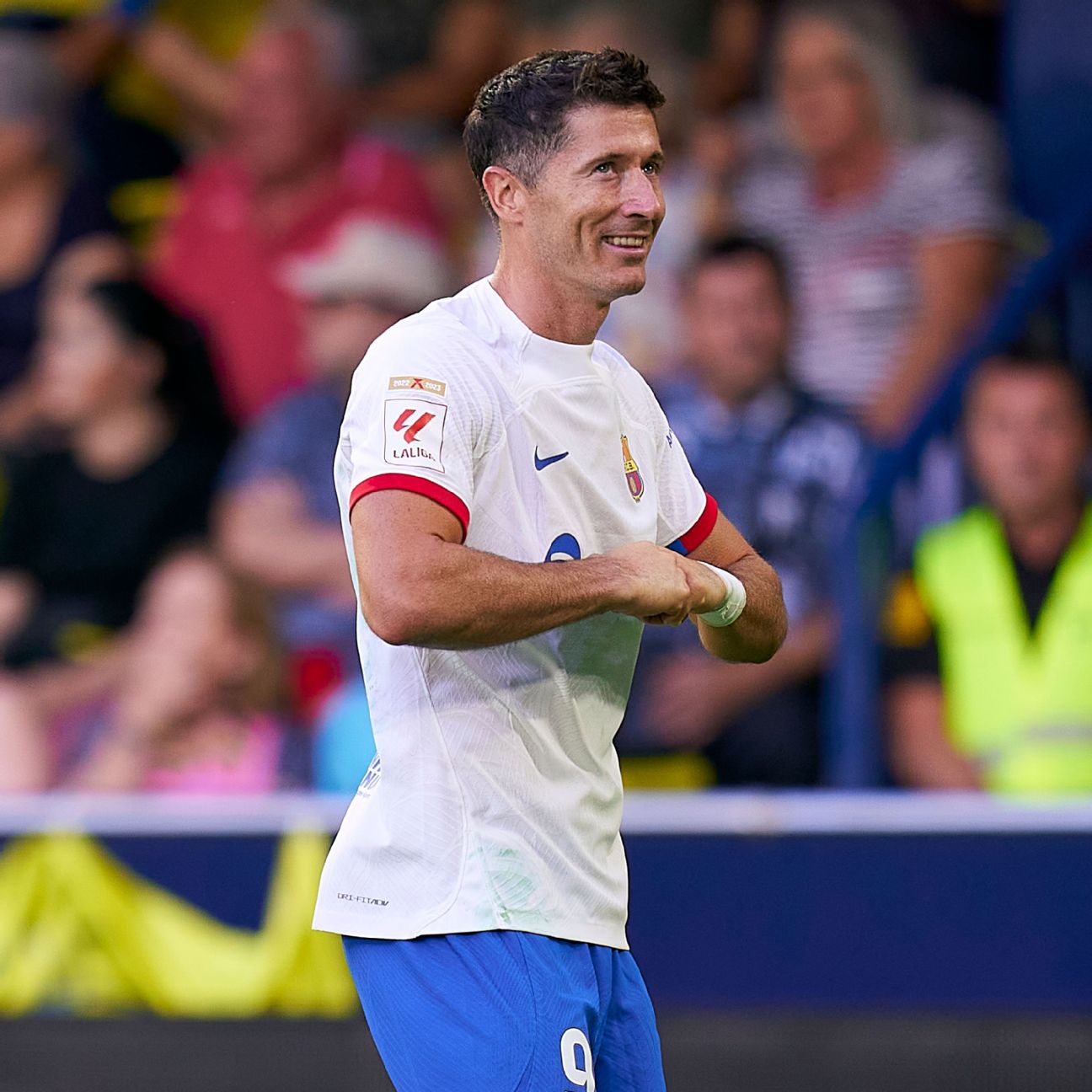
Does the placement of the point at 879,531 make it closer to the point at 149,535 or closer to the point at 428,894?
the point at 149,535

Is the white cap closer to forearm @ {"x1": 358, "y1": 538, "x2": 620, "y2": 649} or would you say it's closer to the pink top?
the pink top

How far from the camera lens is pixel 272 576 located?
6.84m

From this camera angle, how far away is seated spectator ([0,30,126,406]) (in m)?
7.59

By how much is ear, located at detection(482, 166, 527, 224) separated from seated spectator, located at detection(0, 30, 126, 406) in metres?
5.16

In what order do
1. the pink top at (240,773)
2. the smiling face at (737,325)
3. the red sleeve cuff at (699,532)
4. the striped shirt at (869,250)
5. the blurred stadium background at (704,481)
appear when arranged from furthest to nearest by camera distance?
1. the striped shirt at (869,250)
2. the smiling face at (737,325)
3. the pink top at (240,773)
4. the blurred stadium background at (704,481)
5. the red sleeve cuff at (699,532)

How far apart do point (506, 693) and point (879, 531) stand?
3.88 meters

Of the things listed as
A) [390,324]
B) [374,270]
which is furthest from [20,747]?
[374,270]

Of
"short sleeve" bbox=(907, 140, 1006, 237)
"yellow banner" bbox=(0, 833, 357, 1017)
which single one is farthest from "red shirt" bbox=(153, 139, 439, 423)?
"yellow banner" bbox=(0, 833, 357, 1017)

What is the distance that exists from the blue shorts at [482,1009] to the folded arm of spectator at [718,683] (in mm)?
3719

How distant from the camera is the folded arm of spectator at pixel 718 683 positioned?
6246mm

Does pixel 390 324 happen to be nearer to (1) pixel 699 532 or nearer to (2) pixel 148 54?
(2) pixel 148 54

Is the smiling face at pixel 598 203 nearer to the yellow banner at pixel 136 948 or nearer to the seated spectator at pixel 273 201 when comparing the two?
the yellow banner at pixel 136 948

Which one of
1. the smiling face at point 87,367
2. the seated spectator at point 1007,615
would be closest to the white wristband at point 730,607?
the seated spectator at point 1007,615

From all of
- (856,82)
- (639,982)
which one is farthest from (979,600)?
(639,982)
